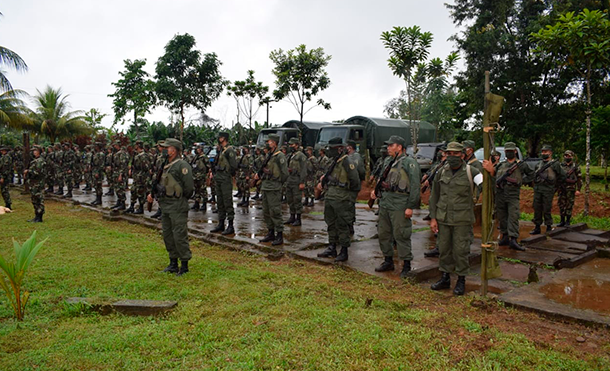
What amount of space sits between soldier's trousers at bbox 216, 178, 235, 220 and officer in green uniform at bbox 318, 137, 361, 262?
2.71 meters

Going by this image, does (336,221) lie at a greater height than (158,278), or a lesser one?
greater

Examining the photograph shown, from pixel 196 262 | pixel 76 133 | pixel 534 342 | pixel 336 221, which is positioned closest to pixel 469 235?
pixel 534 342

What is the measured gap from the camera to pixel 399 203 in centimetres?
602

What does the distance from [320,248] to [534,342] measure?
427cm

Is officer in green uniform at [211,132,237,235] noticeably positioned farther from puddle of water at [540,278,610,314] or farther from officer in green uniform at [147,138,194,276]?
puddle of water at [540,278,610,314]

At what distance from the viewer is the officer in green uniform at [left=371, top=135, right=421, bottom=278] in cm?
596

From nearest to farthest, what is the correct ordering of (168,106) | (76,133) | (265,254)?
(265,254) → (168,106) → (76,133)

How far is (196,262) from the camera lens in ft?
22.2

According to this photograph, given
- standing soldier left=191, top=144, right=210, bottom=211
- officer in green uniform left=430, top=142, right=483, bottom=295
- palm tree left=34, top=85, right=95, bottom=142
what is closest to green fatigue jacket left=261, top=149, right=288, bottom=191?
officer in green uniform left=430, top=142, right=483, bottom=295

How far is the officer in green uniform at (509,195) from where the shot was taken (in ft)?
26.0

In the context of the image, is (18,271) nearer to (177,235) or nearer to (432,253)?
(177,235)

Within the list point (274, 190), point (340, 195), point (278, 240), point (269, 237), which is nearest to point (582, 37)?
point (340, 195)

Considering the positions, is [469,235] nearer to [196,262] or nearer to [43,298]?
[196,262]

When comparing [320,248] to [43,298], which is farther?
[320,248]
